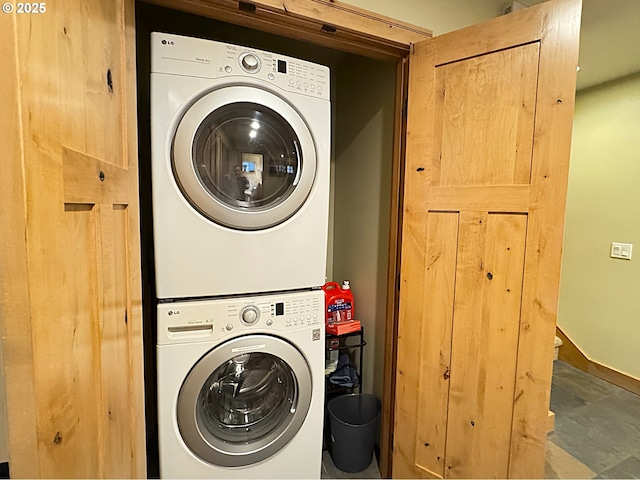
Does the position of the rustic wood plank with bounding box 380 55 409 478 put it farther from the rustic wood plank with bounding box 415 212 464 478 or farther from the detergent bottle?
the detergent bottle

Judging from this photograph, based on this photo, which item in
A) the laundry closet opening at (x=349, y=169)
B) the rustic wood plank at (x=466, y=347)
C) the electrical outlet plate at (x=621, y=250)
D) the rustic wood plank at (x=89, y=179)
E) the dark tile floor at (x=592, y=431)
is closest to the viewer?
the rustic wood plank at (x=89, y=179)

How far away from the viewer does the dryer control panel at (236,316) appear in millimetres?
1149

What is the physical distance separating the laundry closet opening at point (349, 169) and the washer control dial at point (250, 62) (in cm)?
62

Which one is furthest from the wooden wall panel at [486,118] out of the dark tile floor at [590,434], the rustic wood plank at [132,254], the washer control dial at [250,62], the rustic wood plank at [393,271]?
the dark tile floor at [590,434]

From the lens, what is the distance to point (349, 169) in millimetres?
2039

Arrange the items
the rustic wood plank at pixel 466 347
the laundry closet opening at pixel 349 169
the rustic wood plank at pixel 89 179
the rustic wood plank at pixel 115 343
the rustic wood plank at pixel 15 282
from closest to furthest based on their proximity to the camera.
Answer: the rustic wood plank at pixel 15 282 → the rustic wood plank at pixel 89 179 → the rustic wood plank at pixel 115 343 → the rustic wood plank at pixel 466 347 → the laundry closet opening at pixel 349 169

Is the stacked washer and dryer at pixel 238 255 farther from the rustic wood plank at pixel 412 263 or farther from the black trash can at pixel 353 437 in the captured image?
the rustic wood plank at pixel 412 263

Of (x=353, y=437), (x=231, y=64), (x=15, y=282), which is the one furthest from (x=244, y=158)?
(x=353, y=437)

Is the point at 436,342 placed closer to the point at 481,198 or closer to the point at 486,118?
the point at 481,198

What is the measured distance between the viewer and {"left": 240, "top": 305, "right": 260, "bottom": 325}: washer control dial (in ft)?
4.00

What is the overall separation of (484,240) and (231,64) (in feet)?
3.73

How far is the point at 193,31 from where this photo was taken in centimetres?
171

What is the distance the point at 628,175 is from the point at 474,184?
6.57 ft

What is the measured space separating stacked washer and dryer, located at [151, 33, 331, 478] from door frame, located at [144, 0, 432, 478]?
0.13 meters
